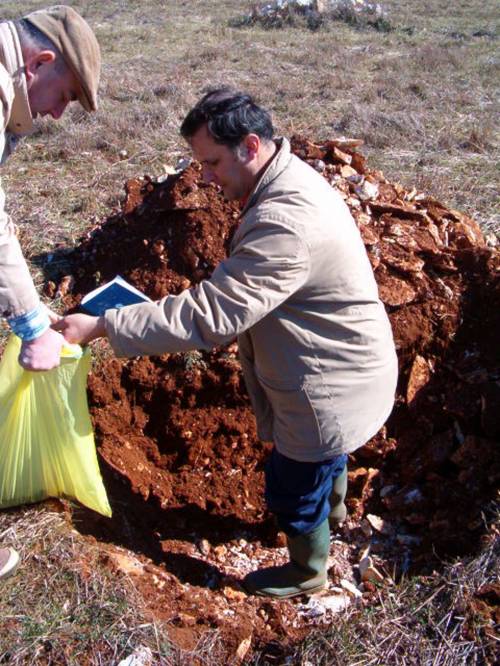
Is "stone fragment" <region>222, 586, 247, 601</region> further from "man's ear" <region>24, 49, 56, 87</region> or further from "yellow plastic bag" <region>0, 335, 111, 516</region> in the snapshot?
"man's ear" <region>24, 49, 56, 87</region>

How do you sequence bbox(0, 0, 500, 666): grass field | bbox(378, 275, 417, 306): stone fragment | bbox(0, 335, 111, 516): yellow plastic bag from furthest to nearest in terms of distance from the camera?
bbox(378, 275, 417, 306): stone fragment
bbox(0, 335, 111, 516): yellow plastic bag
bbox(0, 0, 500, 666): grass field

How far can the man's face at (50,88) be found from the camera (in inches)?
82.6

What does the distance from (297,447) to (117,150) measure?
16.3 ft

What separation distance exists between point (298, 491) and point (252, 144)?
1.18m

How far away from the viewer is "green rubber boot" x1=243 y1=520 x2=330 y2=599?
8.63 ft

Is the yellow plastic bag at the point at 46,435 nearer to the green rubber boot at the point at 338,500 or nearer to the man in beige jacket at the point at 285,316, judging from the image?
the man in beige jacket at the point at 285,316

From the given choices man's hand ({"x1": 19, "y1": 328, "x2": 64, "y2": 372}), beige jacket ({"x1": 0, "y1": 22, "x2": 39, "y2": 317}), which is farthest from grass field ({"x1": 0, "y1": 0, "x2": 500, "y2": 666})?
beige jacket ({"x1": 0, "y1": 22, "x2": 39, "y2": 317})

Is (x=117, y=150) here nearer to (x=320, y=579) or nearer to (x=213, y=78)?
(x=213, y=78)

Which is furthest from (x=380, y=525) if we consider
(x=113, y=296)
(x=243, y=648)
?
(x=113, y=296)

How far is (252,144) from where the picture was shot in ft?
6.61

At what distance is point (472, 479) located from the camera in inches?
123

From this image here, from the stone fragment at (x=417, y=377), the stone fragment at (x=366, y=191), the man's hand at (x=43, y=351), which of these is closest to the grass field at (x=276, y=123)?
the man's hand at (x=43, y=351)

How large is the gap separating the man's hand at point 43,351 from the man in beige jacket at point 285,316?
50 mm

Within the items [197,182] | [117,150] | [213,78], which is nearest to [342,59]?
[213,78]
